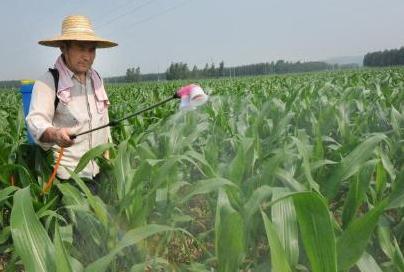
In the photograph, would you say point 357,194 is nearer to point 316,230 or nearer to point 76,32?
point 316,230

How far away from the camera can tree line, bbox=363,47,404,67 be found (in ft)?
177

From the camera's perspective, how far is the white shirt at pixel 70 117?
2115 mm

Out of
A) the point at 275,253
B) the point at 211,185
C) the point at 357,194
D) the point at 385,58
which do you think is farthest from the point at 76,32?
the point at 385,58

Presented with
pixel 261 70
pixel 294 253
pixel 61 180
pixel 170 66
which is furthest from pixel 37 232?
pixel 261 70

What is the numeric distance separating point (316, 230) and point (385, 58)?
61.7 m

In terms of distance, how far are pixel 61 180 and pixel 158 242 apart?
0.89m

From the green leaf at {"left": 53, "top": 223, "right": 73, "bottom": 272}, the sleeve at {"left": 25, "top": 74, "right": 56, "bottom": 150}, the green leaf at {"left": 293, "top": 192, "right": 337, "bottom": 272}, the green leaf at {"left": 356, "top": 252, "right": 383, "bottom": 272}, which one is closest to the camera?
the green leaf at {"left": 293, "top": 192, "right": 337, "bottom": 272}

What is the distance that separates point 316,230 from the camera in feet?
2.85

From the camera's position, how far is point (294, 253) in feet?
3.61

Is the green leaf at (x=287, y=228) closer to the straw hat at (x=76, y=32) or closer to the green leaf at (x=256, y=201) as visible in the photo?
the green leaf at (x=256, y=201)

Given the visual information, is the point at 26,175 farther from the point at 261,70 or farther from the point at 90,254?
the point at 261,70

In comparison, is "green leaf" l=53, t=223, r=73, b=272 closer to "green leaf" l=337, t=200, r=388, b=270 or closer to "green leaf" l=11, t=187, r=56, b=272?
"green leaf" l=11, t=187, r=56, b=272

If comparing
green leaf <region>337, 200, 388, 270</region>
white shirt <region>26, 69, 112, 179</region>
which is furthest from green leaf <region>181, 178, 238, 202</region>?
white shirt <region>26, 69, 112, 179</region>

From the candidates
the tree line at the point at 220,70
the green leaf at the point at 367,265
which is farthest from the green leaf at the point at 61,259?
the tree line at the point at 220,70
